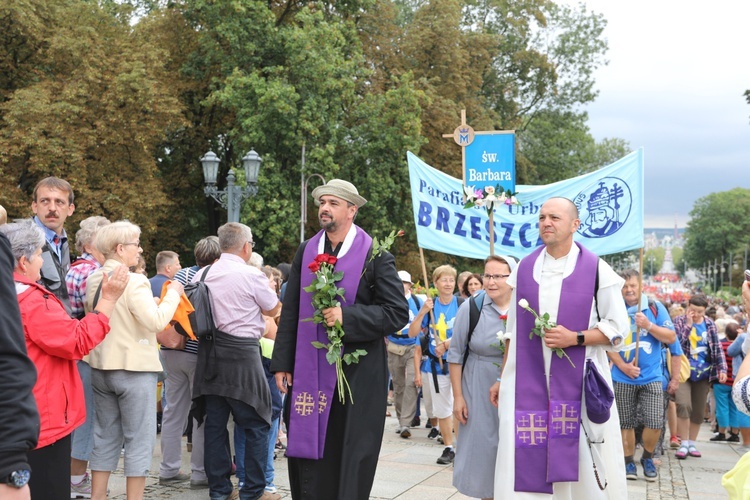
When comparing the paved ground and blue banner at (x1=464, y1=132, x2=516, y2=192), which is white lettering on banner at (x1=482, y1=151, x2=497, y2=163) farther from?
the paved ground

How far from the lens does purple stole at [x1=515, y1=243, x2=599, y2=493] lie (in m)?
5.11

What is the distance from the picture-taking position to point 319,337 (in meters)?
5.26

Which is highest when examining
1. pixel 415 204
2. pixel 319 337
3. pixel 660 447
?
pixel 415 204

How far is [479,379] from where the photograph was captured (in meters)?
6.19

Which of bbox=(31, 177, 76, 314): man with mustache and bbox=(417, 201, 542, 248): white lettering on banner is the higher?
bbox=(417, 201, 542, 248): white lettering on banner

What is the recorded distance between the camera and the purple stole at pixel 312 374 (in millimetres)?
5117

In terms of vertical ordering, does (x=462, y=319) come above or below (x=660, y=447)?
above

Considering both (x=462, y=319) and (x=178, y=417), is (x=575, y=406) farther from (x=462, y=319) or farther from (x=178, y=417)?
(x=178, y=417)

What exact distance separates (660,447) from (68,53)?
21.5 m

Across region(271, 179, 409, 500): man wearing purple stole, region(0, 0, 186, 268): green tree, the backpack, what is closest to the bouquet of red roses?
region(271, 179, 409, 500): man wearing purple stole

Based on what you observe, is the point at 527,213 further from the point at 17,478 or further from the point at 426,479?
the point at 17,478

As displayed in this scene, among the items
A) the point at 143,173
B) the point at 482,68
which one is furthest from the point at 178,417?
the point at 482,68

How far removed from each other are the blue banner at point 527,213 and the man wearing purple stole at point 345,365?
11.5 ft

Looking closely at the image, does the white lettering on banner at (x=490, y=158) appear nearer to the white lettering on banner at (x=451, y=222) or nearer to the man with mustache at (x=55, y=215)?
the white lettering on banner at (x=451, y=222)
